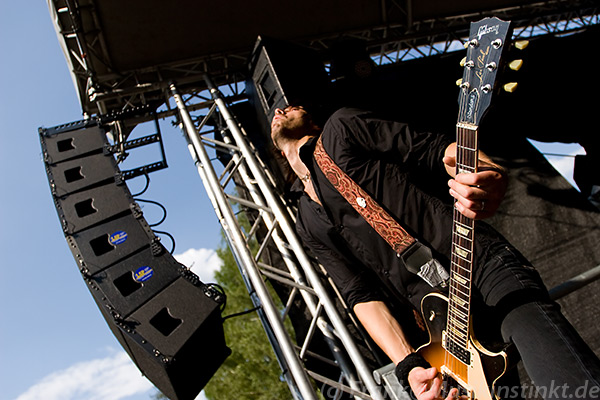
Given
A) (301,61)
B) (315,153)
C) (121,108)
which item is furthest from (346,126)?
(121,108)

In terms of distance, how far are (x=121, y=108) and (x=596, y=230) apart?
506cm

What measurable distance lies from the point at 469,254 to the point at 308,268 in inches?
61.0

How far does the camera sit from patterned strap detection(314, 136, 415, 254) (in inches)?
78.0

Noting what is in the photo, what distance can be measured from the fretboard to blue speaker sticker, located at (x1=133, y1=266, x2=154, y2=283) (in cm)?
226

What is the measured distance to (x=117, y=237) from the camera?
347cm

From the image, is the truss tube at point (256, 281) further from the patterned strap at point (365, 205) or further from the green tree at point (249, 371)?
the green tree at point (249, 371)

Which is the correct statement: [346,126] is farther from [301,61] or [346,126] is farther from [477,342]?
[301,61]

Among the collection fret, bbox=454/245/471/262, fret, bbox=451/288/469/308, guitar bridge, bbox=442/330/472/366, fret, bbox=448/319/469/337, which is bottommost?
guitar bridge, bbox=442/330/472/366

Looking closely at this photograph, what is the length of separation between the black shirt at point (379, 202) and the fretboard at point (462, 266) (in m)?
0.14

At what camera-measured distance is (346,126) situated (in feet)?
7.31

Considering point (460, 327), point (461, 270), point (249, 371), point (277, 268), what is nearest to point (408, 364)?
point (460, 327)

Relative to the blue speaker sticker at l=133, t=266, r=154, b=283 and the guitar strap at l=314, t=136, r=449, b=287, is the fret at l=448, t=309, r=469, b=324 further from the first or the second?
the blue speaker sticker at l=133, t=266, r=154, b=283

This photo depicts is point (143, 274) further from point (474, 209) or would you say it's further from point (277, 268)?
point (474, 209)

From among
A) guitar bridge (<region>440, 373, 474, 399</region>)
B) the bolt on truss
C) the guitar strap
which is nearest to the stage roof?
the bolt on truss
